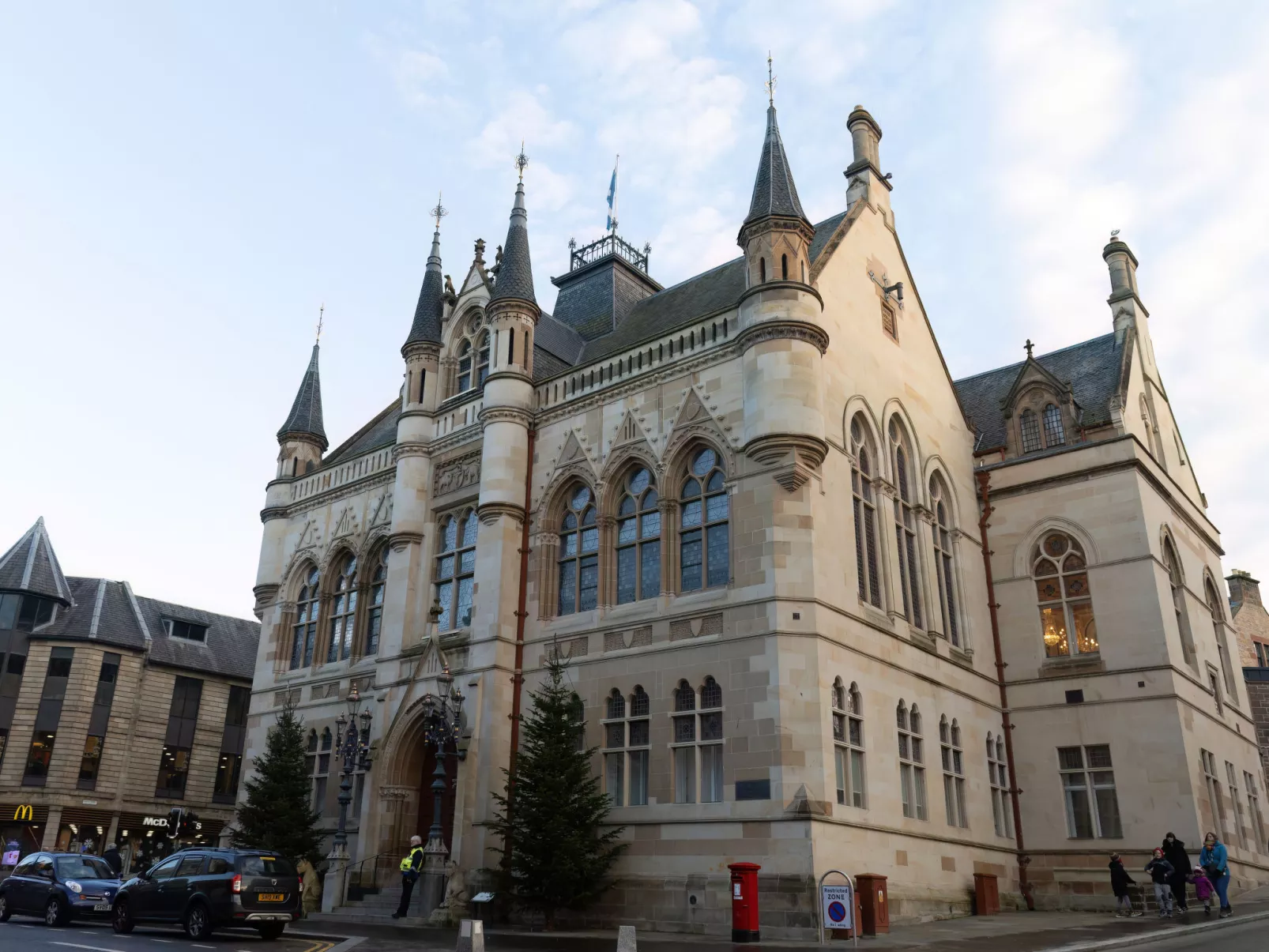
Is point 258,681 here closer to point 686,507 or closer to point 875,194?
point 686,507

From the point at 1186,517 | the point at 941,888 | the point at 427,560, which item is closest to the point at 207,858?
the point at 427,560

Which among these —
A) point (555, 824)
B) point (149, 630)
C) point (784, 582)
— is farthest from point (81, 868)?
point (149, 630)

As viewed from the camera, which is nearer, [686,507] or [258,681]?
[686,507]

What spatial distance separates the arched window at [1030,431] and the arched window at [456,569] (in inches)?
654

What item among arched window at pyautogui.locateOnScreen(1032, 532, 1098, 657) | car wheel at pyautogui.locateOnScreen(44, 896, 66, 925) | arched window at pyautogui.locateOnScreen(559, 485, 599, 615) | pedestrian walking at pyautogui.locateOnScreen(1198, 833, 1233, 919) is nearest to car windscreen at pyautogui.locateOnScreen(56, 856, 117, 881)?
car wheel at pyautogui.locateOnScreen(44, 896, 66, 925)

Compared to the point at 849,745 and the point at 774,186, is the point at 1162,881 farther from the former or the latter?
the point at 774,186

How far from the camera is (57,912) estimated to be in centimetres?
2028

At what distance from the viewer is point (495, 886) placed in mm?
22797

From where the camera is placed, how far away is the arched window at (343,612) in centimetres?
3169

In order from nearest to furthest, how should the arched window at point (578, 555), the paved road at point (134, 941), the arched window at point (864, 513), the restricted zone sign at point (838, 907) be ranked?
the paved road at point (134, 941) → the restricted zone sign at point (838, 907) → the arched window at point (864, 513) → the arched window at point (578, 555)

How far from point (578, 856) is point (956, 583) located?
13.6 m

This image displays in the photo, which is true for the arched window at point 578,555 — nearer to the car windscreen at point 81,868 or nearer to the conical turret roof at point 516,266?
the conical turret roof at point 516,266

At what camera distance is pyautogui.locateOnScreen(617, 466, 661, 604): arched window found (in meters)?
24.5

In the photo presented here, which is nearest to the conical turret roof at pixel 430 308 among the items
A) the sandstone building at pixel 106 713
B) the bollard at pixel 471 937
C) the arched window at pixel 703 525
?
the arched window at pixel 703 525
